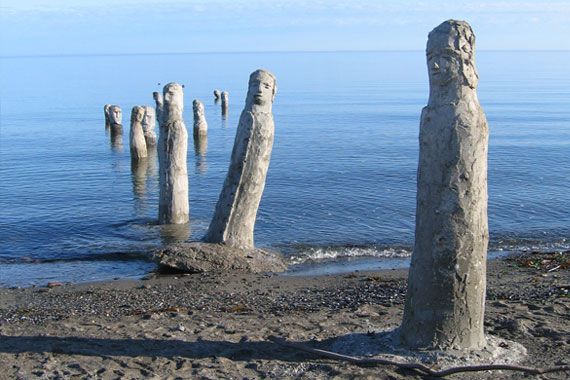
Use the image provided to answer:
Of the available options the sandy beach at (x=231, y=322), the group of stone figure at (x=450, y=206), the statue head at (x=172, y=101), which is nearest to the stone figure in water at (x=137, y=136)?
the statue head at (x=172, y=101)

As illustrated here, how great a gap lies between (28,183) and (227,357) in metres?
17.4

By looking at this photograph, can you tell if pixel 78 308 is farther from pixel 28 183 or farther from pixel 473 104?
pixel 28 183

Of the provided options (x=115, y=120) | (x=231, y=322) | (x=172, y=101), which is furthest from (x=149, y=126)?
(x=231, y=322)

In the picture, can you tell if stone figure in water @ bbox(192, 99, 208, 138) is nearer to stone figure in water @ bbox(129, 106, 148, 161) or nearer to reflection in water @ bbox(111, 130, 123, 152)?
reflection in water @ bbox(111, 130, 123, 152)

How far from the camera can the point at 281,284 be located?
441 inches

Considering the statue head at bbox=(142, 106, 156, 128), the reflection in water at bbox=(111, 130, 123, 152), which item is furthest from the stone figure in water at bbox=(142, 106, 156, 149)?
the reflection in water at bbox=(111, 130, 123, 152)

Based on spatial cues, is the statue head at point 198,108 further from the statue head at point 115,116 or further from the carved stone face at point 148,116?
the carved stone face at point 148,116

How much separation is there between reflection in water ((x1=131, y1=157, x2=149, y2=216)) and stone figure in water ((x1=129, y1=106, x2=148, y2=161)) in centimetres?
23

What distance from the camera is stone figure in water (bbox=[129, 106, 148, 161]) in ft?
82.2

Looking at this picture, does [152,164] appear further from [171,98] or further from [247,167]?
[247,167]

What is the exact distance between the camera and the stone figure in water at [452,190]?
6.50 m

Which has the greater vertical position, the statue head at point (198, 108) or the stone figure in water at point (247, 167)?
the statue head at point (198, 108)

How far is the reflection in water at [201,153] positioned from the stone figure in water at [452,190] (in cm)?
1847

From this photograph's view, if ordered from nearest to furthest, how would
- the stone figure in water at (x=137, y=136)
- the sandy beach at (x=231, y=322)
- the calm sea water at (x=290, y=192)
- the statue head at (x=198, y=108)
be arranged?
the sandy beach at (x=231, y=322) → the calm sea water at (x=290, y=192) → the stone figure in water at (x=137, y=136) → the statue head at (x=198, y=108)
